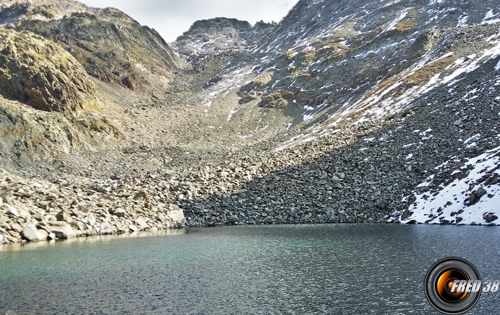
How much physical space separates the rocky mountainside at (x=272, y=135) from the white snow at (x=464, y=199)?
6.4 inches

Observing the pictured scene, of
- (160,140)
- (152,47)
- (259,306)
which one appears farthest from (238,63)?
(259,306)

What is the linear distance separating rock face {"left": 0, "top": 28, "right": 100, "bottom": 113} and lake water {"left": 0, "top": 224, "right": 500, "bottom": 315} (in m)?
59.7

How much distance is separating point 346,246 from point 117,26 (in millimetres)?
175498

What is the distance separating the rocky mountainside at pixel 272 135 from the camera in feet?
132

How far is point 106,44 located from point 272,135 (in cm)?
10093

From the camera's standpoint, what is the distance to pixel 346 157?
5225 centimetres

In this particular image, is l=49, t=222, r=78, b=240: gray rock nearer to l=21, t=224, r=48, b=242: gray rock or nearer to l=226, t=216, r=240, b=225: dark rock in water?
l=21, t=224, r=48, b=242: gray rock

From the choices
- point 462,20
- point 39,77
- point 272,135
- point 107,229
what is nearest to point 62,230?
point 107,229

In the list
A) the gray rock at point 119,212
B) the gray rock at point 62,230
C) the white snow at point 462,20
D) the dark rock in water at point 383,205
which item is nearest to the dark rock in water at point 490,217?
the dark rock in water at point 383,205

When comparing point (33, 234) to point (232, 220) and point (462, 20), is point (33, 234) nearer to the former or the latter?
point (232, 220)

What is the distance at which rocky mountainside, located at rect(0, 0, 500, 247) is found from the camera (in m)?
40.2

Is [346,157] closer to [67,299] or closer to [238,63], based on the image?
[67,299]

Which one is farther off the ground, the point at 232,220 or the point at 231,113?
the point at 231,113

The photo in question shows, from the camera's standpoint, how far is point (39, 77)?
81812 mm
